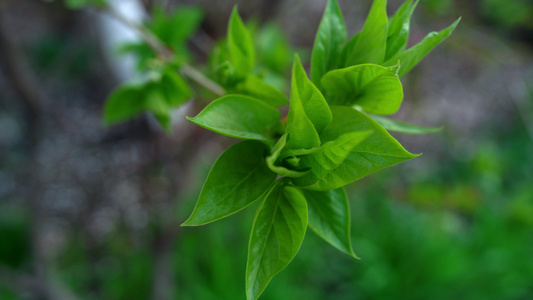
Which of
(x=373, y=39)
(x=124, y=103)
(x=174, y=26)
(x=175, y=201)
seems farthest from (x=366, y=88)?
(x=175, y=201)

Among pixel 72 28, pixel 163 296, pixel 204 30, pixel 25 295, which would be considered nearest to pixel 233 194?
pixel 163 296

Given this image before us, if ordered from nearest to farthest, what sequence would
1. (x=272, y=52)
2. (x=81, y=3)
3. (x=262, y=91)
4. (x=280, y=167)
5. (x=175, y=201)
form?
1. (x=280, y=167)
2. (x=262, y=91)
3. (x=81, y=3)
4. (x=272, y=52)
5. (x=175, y=201)

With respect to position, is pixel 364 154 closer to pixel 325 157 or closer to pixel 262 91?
pixel 325 157

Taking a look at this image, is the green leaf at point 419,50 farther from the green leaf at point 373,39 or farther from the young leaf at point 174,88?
the young leaf at point 174,88

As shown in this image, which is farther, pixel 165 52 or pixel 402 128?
pixel 165 52

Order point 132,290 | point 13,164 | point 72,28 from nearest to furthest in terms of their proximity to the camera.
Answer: point 132,290 → point 13,164 → point 72,28

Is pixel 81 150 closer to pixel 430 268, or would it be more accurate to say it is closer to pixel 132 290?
pixel 132 290

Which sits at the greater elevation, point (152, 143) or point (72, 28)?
point (72, 28)
